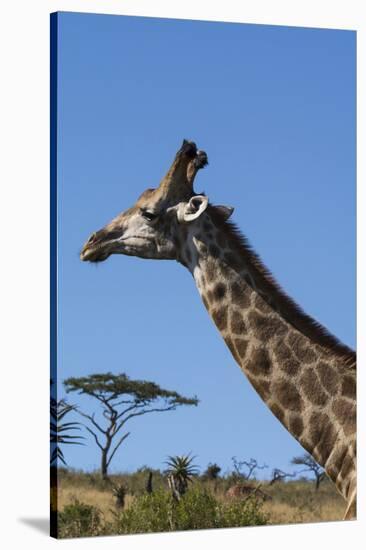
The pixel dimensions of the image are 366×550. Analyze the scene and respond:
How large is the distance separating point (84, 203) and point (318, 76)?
2.48 metres

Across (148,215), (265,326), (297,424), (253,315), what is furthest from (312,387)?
(148,215)

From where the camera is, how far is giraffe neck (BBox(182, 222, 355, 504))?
11.8 m

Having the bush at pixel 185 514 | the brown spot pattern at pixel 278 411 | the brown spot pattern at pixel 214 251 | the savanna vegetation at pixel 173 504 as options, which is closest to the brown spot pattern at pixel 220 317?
the brown spot pattern at pixel 214 251

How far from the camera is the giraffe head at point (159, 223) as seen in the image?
12039 mm

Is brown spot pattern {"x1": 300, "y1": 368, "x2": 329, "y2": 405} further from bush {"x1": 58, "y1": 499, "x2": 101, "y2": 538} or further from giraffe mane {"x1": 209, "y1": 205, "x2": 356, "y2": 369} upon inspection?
bush {"x1": 58, "y1": 499, "x2": 101, "y2": 538}

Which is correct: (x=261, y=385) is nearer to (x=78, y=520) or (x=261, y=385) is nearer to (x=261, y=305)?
(x=261, y=305)

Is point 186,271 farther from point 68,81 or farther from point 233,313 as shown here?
point 68,81

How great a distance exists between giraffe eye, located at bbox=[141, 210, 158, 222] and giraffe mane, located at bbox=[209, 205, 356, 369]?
0.49m

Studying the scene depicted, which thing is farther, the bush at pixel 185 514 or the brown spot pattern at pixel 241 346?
the bush at pixel 185 514

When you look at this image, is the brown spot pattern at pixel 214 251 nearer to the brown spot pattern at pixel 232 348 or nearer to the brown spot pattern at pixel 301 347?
the brown spot pattern at pixel 232 348

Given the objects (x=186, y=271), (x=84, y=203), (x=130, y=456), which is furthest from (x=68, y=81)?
(x=130, y=456)

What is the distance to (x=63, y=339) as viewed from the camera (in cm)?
1166

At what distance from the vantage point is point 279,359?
38.7ft

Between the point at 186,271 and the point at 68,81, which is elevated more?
the point at 68,81
